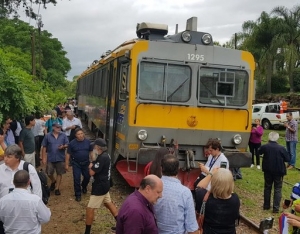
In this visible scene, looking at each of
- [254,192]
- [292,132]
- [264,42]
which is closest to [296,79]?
[264,42]

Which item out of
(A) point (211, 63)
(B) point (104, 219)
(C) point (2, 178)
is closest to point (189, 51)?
(A) point (211, 63)

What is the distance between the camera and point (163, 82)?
25.2ft

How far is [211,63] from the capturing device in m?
7.91

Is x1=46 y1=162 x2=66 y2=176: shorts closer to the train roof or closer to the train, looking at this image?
the train

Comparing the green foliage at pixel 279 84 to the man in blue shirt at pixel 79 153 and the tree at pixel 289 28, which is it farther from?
the man in blue shirt at pixel 79 153

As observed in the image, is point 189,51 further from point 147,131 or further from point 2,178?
point 2,178

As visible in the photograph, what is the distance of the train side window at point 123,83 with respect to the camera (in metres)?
7.88

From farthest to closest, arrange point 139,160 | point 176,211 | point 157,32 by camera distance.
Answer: point 157,32 → point 139,160 → point 176,211

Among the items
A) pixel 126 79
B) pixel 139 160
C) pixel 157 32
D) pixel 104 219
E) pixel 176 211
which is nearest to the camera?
pixel 176 211

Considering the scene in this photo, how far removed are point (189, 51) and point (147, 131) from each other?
1.81 meters

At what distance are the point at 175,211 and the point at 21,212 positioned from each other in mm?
1471

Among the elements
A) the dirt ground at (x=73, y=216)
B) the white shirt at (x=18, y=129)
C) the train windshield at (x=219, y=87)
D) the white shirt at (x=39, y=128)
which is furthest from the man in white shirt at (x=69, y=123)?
the train windshield at (x=219, y=87)

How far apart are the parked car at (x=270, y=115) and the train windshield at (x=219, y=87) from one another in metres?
17.9

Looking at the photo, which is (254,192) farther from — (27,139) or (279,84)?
(279,84)
